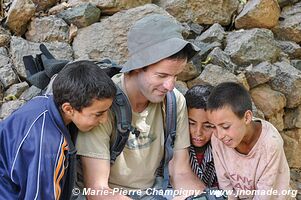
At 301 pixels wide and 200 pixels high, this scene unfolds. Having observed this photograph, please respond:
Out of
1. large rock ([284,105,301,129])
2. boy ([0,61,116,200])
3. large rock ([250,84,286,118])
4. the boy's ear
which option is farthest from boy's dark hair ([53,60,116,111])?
large rock ([284,105,301,129])

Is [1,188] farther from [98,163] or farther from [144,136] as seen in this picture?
[144,136]

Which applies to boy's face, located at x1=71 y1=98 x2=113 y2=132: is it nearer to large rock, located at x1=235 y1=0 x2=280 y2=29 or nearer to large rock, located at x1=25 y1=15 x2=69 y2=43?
large rock, located at x1=25 y1=15 x2=69 y2=43

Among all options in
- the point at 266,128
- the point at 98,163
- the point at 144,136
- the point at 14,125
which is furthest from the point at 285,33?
the point at 14,125

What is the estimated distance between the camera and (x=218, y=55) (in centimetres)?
374

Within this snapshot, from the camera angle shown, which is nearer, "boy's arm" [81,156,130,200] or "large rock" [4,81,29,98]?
"boy's arm" [81,156,130,200]

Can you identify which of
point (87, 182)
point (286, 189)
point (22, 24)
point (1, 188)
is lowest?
point (286, 189)

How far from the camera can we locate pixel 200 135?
101 inches

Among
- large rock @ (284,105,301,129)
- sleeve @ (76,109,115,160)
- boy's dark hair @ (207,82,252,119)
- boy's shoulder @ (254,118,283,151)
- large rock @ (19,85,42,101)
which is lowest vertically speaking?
large rock @ (284,105,301,129)

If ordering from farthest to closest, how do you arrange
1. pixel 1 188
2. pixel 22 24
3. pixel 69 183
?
1. pixel 22 24
2. pixel 69 183
3. pixel 1 188

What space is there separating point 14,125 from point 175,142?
0.98 m

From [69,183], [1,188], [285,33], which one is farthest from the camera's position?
[285,33]

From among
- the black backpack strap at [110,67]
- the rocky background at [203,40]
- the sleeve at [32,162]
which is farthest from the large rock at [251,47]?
the sleeve at [32,162]

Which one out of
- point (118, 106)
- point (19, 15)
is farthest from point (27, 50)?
point (118, 106)

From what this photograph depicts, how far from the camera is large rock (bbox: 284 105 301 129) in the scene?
4090 mm
